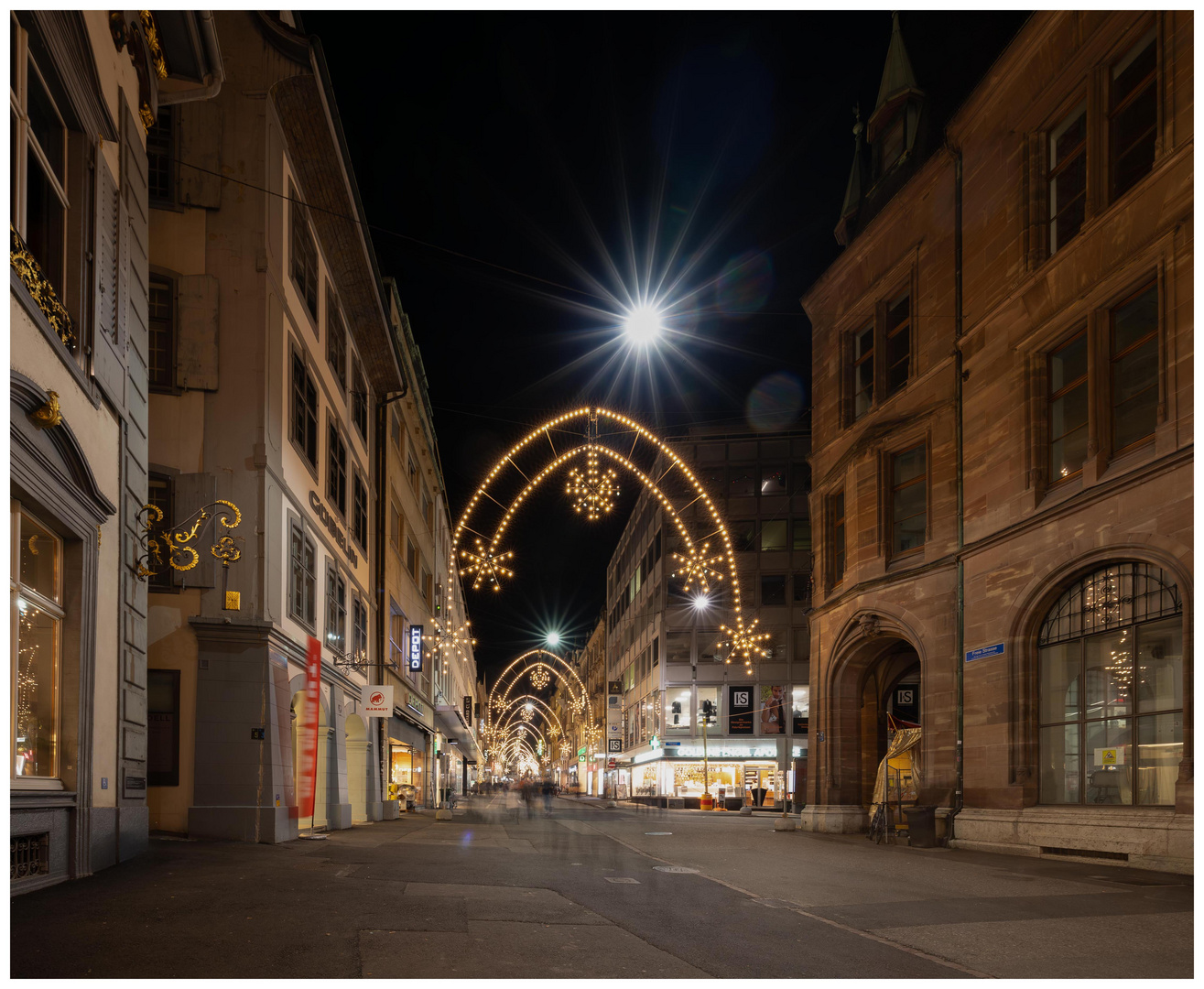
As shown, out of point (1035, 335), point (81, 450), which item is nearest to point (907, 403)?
point (1035, 335)

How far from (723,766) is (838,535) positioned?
38380 millimetres

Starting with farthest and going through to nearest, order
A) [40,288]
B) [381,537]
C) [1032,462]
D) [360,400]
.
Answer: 1. [381,537]
2. [360,400]
3. [1032,462]
4. [40,288]

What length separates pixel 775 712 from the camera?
65.1 m

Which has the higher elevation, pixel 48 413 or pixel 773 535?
pixel 773 535

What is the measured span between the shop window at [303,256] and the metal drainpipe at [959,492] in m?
15.0

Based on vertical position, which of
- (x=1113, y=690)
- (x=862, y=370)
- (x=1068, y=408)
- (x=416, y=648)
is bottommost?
(x=416, y=648)

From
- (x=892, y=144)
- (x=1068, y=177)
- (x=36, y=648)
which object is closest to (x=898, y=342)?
(x=892, y=144)

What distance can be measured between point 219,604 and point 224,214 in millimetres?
7713

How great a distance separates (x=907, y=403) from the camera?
28203 millimetres

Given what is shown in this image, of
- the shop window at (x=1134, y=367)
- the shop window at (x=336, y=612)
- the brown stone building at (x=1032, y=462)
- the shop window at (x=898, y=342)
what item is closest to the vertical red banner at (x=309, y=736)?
the shop window at (x=336, y=612)

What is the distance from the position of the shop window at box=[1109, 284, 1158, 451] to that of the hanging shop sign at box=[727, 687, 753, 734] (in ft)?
161

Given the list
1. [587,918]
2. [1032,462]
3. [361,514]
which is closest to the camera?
[587,918]

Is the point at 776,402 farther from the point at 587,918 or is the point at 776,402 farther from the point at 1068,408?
the point at 587,918

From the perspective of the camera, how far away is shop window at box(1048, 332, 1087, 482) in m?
21.6
